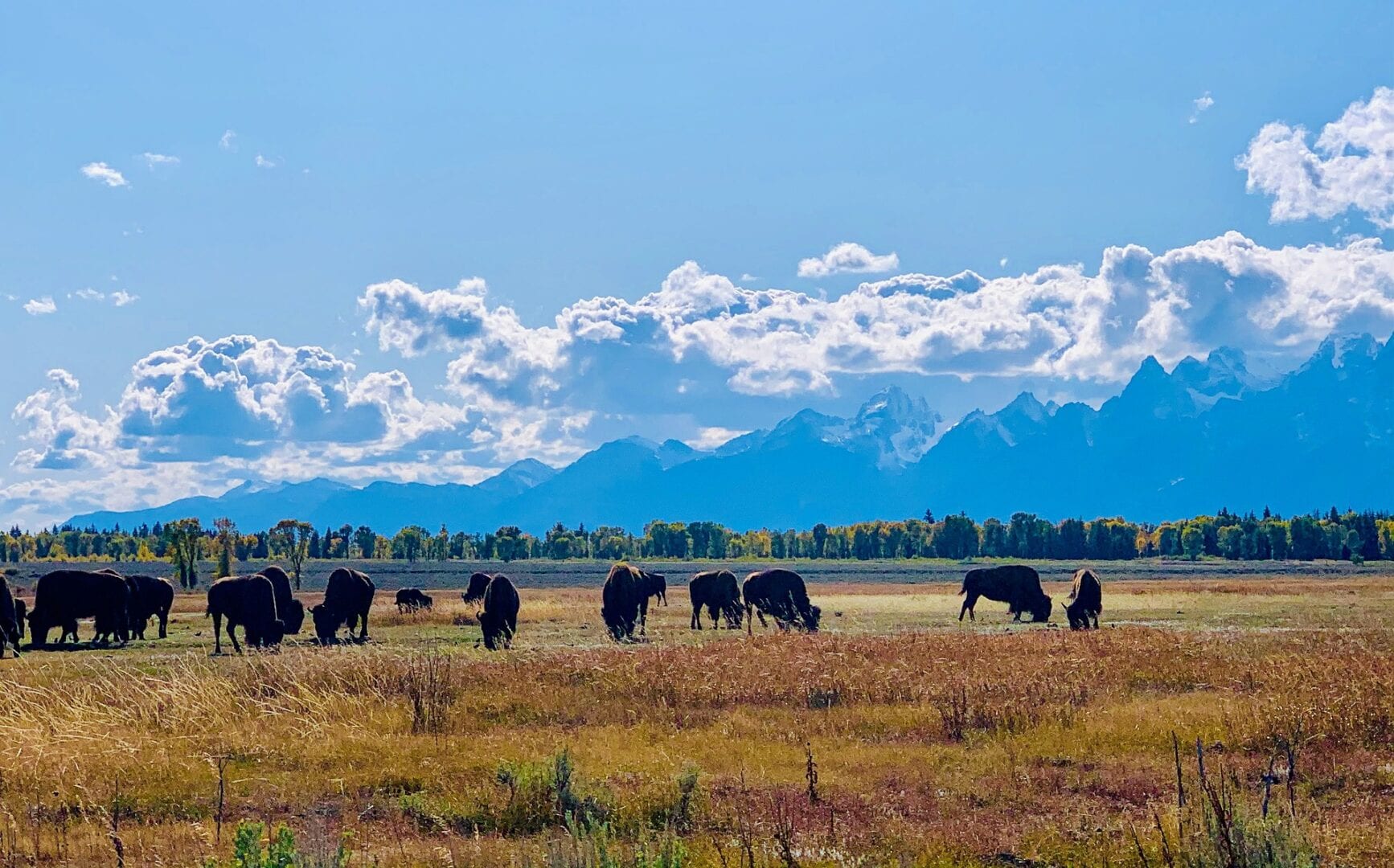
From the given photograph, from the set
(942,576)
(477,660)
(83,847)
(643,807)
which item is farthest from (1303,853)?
(942,576)

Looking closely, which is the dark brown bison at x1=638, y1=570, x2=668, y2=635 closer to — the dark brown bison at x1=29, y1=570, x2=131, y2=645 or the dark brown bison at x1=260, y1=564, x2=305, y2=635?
the dark brown bison at x1=260, y1=564, x2=305, y2=635

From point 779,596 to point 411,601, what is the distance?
60.0ft

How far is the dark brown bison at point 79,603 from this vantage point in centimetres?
3656

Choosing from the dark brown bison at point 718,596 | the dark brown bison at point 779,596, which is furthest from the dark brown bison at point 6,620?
the dark brown bison at point 779,596

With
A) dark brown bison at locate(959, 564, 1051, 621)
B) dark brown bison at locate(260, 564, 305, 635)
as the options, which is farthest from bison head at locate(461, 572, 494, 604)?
dark brown bison at locate(959, 564, 1051, 621)

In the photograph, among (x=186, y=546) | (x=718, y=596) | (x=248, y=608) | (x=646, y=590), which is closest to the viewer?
(x=248, y=608)

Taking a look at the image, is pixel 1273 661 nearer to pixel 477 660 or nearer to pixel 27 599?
pixel 477 660

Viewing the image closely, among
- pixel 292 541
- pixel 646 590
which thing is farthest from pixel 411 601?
pixel 292 541

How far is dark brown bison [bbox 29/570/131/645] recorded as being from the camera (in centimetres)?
3656

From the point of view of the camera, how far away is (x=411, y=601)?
52875 mm

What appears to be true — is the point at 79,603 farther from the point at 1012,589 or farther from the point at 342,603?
the point at 1012,589

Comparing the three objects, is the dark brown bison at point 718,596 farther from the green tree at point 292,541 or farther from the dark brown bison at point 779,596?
the green tree at point 292,541

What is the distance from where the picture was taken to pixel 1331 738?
15.7m

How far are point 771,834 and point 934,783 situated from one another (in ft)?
10.8
